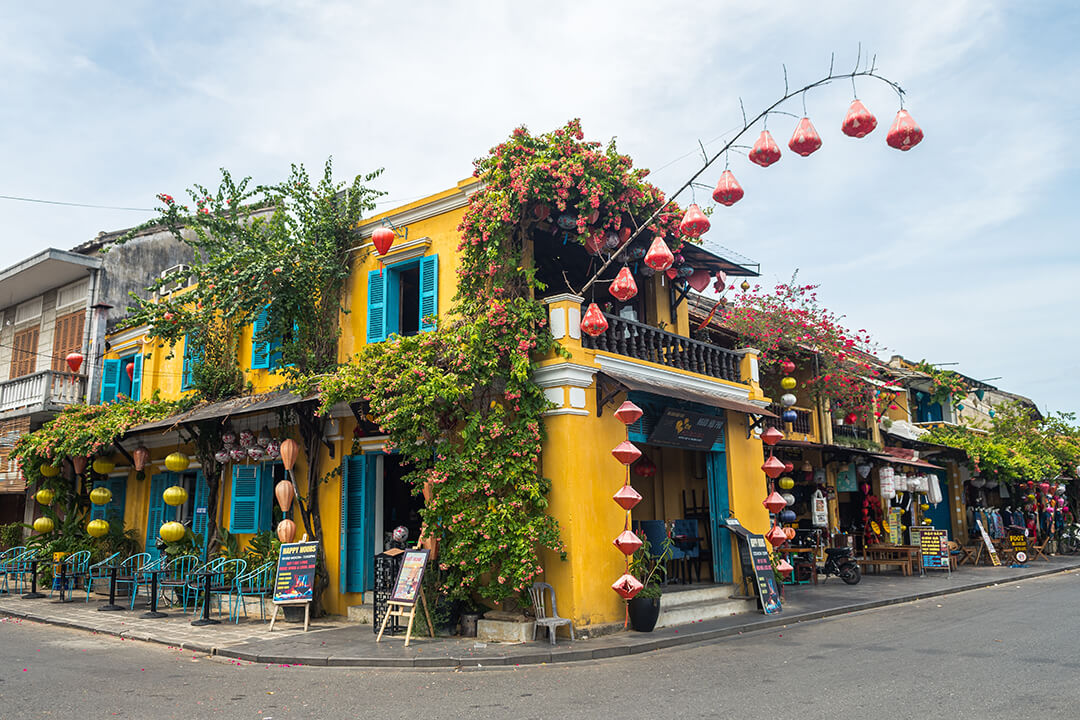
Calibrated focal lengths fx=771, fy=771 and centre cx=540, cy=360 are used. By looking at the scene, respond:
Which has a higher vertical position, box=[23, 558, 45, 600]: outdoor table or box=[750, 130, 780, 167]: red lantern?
box=[750, 130, 780, 167]: red lantern

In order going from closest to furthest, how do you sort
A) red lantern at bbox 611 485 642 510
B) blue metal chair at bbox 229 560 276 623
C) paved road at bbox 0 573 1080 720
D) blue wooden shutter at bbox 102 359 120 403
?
paved road at bbox 0 573 1080 720 → red lantern at bbox 611 485 642 510 → blue metal chair at bbox 229 560 276 623 → blue wooden shutter at bbox 102 359 120 403

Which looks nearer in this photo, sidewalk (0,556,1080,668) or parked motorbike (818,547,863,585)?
sidewalk (0,556,1080,668)

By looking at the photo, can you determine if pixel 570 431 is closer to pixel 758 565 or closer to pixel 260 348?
pixel 758 565

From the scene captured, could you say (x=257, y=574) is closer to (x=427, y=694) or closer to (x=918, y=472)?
(x=427, y=694)

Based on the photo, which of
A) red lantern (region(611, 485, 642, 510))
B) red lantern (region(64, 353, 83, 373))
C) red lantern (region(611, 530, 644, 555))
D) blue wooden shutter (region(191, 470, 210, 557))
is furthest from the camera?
red lantern (region(64, 353, 83, 373))

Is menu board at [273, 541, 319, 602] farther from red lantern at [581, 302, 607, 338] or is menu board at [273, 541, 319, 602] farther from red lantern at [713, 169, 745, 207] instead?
red lantern at [713, 169, 745, 207]

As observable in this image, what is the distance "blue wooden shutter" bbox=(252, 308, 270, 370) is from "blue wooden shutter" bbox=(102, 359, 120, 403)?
5816 millimetres

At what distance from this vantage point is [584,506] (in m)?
10.6

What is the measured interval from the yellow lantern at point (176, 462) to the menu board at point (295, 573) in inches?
184

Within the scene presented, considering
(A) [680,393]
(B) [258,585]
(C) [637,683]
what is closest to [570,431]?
(A) [680,393]

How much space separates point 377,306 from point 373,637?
217 inches

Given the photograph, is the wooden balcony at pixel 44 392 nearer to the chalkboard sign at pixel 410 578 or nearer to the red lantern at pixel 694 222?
the chalkboard sign at pixel 410 578

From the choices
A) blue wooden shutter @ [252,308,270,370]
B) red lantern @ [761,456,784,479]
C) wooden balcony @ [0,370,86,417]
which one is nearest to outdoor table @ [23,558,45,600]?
wooden balcony @ [0,370,86,417]

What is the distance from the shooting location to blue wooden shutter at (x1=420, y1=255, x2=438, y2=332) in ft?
41.6
